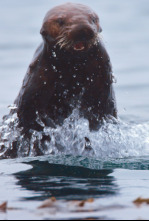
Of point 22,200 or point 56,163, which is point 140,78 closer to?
point 56,163

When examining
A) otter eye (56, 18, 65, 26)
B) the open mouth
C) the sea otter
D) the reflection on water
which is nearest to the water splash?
the sea otter

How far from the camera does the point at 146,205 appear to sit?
316cm

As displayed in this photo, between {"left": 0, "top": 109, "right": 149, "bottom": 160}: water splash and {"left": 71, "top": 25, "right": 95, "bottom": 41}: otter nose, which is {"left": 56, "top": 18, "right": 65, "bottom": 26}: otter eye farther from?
{"left": 0, "top": 109, "right": 149, "bottom": 160}: water splash

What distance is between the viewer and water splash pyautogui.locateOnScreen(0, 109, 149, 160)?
588 centimetres

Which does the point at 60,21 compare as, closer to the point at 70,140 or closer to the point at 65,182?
the point at 70,140

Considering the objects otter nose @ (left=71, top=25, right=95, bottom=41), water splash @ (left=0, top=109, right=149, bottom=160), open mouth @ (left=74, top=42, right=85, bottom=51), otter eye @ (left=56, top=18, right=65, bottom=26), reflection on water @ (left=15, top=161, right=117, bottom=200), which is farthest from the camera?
water splash @ (left=0, top=109, right=149, bottom=160)

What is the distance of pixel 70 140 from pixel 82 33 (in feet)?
4.76

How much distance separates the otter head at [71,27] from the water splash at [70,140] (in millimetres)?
908

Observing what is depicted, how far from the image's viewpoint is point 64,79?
5664 millimetres

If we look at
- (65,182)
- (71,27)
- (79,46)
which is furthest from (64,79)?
(65,182)

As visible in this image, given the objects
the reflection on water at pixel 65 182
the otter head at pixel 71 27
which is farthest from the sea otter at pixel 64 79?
the reflection on water at pixel 65 182

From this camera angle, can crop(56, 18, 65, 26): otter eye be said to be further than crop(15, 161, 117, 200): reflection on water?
Yes

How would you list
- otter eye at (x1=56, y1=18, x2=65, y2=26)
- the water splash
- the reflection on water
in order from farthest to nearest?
the water splash
otter eye at (x1=56, y1=18, x2=65, y2=26)
the reflection on water

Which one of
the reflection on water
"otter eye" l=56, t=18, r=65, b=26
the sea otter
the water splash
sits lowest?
the reflection on water
